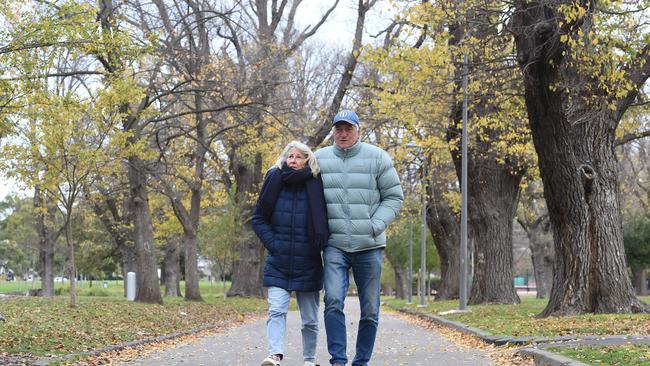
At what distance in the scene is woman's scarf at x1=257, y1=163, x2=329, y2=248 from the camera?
21.6 ft

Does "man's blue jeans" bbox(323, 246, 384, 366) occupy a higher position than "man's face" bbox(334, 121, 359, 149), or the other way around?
"man's face" bbox(334, 121, 359, 149)

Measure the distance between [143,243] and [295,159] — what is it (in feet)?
58.2

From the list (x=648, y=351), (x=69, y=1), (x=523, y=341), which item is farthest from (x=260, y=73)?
(x=648, y=351)

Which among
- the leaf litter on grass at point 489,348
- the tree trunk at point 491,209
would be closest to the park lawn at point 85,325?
the leaf litter on grass at point 489,348

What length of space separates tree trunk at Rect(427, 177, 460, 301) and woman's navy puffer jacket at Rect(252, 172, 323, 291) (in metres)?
26.0

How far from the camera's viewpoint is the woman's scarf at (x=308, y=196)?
259 inches

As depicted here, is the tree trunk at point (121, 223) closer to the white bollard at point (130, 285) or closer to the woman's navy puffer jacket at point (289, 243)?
the white bollard at point (130, 285)

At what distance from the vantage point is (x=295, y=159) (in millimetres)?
6711

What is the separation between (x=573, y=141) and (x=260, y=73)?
40.1 ft

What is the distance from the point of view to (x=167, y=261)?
50.4 meters

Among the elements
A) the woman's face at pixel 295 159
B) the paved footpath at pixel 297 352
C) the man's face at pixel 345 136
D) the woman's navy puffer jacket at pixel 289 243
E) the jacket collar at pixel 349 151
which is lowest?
the paved footpath at pixel 297 352

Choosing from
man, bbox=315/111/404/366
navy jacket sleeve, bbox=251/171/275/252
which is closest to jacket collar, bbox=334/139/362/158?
man, bbox=315/111/404/366

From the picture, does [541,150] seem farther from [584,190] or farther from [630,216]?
[630,216]

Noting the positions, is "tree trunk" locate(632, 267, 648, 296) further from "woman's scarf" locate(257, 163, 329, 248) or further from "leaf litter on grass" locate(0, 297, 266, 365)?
"woman's scarf" locate(257, 163, 329, 248)
